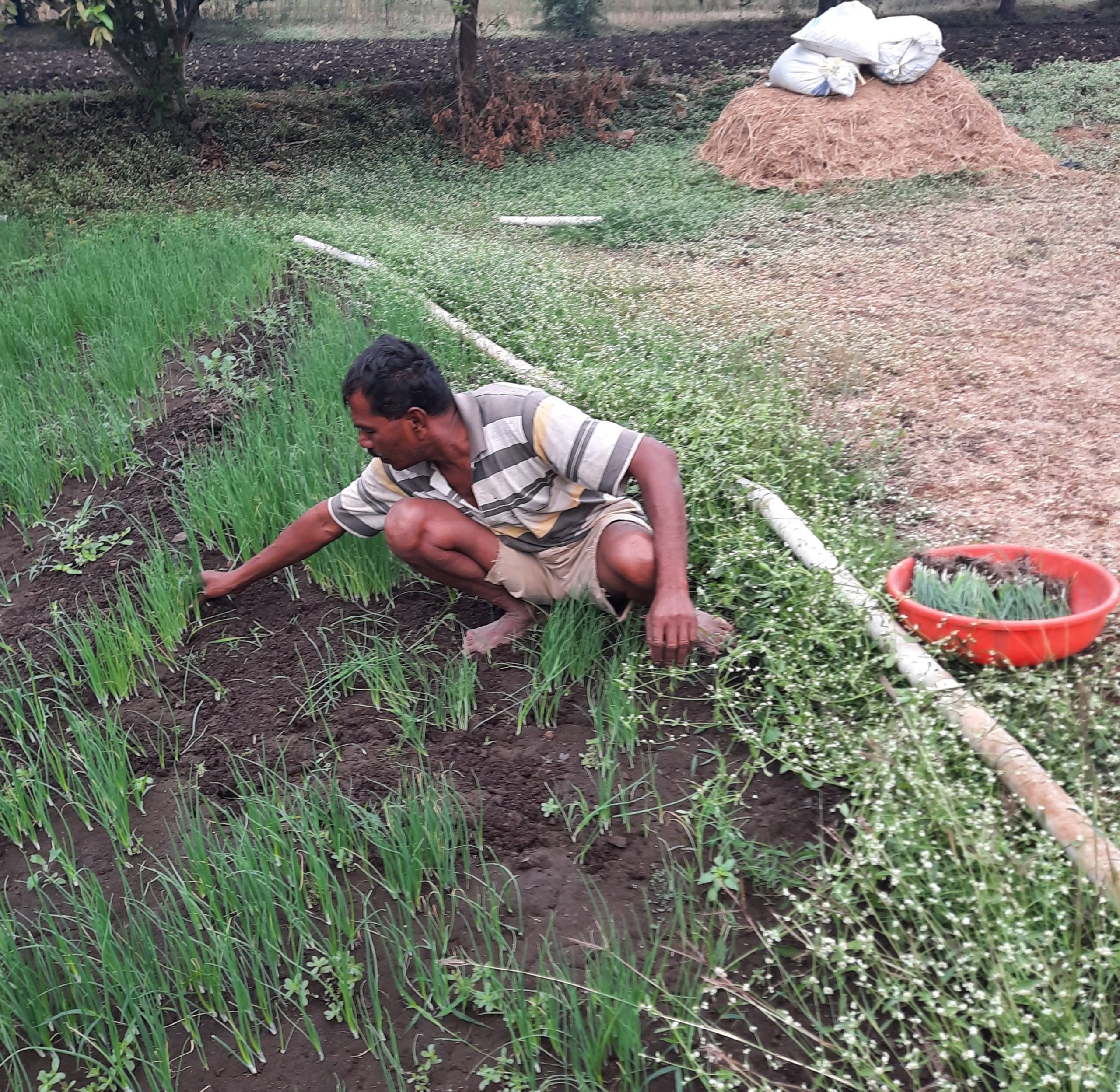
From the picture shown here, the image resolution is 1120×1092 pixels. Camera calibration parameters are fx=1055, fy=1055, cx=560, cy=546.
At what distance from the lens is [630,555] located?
8.80 feet

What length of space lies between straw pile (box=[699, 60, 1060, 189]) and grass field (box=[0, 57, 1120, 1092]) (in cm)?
502

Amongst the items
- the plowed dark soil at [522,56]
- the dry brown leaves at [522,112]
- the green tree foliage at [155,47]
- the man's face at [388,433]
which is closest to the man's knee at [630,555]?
the man's face at [388,433]

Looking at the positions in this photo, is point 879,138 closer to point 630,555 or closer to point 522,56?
point 522,56

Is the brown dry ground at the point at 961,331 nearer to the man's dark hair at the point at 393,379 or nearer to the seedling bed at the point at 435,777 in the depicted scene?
the seedling bed at the point at 435,777

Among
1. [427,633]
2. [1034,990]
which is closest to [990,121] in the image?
[427,633]

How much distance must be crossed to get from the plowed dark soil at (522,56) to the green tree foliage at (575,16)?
115 cm

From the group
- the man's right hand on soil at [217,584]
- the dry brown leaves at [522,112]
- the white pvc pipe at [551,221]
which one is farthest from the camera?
the dry brown leaves at [522,112]

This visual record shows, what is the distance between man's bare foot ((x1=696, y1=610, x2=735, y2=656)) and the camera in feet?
8.80

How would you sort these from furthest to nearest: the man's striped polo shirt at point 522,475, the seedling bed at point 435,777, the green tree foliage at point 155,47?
the green tree foliage at point 155,47
the man's striped polo shirt at point 522,475
the seedling bed at point 435,777

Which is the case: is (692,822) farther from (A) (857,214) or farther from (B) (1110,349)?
(A) (857,214)

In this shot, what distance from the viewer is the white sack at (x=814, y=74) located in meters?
9.13

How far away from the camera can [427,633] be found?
117 inches

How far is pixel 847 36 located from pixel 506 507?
8046 mm

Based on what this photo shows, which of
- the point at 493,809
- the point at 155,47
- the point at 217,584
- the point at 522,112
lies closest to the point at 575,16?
the point at 522,112
